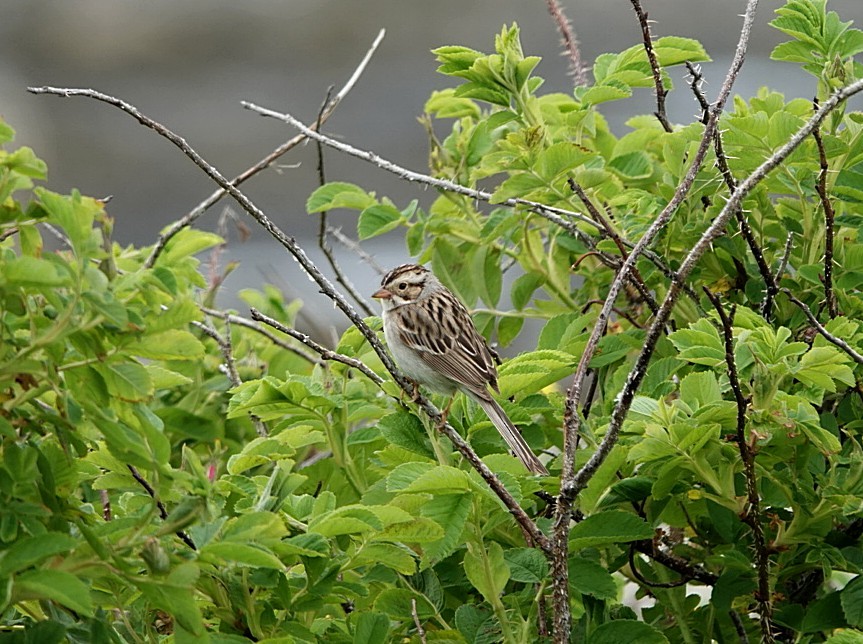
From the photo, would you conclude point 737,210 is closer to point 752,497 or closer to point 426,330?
point 752,497

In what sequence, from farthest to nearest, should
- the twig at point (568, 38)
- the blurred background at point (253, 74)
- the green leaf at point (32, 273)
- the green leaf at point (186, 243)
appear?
the blurred background at point (253, 74) < the green leaf at point (186, 243) < the twig at point (568, 38) < the green leaf at point (32, 273)

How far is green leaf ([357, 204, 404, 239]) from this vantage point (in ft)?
9.51

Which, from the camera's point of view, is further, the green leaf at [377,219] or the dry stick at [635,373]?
the green leaf at [377,219]

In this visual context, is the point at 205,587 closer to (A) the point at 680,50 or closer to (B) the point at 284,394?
(B) the point at 284,394

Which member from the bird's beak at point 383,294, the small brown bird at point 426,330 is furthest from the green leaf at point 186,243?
the bird's beak at point 383,294

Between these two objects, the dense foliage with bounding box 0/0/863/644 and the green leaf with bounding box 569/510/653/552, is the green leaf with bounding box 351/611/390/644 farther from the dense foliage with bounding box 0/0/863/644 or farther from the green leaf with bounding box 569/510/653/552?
the green leaf with bounding box 569/510/653/552

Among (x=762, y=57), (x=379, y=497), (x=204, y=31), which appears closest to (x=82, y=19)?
(x=204, y=31)

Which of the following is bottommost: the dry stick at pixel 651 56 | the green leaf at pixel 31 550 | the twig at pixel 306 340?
→ the green leaf at pixel 31 550

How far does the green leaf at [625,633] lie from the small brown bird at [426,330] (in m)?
1.56

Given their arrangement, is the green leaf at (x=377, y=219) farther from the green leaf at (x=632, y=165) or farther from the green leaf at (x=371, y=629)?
the green leaf at (x=371, y=629)

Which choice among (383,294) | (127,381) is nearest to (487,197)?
(127,381)

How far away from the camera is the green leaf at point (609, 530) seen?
6.39 feet

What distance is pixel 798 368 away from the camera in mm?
1947

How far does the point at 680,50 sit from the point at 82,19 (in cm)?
1031
